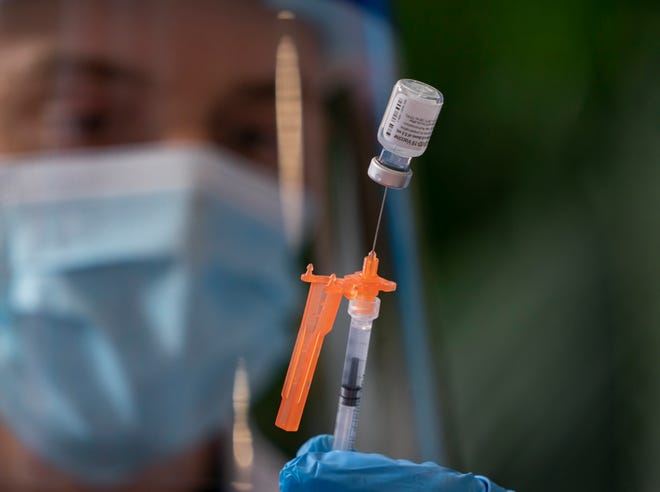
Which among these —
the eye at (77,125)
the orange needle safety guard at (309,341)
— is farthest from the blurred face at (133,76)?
the orange needle safety guard at (309,341)

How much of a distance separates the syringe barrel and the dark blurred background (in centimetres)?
124

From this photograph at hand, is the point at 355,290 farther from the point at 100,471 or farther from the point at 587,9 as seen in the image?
the point at 587,9

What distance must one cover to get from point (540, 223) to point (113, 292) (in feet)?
3.58

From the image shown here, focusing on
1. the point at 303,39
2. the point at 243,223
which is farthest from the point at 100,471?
the point at 303,39

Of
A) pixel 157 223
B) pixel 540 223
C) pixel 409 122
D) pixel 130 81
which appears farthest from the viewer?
pixel 540 223

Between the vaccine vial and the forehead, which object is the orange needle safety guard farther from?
the forehead

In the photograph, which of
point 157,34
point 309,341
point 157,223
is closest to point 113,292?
point 157,223

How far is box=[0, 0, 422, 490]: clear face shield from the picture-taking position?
1340 millimetres

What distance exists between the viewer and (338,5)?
155 centimetres

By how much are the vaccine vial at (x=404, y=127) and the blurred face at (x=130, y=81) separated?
83 cm

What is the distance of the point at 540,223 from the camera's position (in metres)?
1.99

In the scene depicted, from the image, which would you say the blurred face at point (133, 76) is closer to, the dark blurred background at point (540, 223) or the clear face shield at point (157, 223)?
the clear face shield at point (157, 223)

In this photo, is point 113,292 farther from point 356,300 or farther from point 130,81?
point 356,300

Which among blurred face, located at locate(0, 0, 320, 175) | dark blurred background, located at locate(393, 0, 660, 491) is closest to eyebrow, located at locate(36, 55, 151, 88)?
blurred face, located at locate(0, 0, 320, 175)
